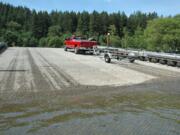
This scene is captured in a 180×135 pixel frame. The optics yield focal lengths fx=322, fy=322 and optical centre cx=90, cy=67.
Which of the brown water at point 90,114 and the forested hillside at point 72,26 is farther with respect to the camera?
the forested hillside at point 72,26

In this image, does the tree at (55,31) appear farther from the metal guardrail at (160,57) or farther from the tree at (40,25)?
the metal guardrail at (160,57)

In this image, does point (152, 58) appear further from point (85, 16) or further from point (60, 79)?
point (85, 16)

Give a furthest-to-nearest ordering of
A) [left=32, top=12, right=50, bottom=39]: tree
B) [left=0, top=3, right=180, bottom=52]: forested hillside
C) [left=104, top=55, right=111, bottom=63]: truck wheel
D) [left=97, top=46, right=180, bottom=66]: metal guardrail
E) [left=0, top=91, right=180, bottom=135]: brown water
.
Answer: [left=32, top=12, right=50, bottom=39]: tree
[left=0, top=3, right=180, bottom=52]: forested hillside
[left=104, top=55, right=111, bottom=63]: truck wheel
[left=97, top=46, right=180, bottom=66]: metal guardrail
[left=0, top=91, right=180, bottom=135]: brown water

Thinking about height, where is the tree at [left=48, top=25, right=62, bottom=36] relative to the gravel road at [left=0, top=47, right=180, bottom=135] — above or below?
above

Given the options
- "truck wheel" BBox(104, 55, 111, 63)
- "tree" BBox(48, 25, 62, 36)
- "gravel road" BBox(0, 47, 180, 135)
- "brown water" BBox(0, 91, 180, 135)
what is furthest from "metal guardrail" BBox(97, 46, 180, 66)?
"tree" BBox(48, 25, 62, 36)

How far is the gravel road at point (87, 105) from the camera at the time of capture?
277 inches

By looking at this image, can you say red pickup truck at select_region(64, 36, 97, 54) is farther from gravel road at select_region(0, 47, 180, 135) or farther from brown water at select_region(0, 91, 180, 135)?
brown water at select_region(0, 91, 180, 135)

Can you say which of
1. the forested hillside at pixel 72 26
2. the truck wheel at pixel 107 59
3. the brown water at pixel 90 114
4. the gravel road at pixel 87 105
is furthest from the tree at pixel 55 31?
the brown water at pixel 90 114

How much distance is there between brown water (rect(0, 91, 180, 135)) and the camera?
689 cm

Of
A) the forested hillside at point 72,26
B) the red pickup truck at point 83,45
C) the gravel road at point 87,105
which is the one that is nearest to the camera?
the gravel road at point 87,105

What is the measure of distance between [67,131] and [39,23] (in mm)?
134479

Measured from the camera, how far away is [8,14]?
161125 millimetres

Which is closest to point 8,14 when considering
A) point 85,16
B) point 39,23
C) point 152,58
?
point 39,23

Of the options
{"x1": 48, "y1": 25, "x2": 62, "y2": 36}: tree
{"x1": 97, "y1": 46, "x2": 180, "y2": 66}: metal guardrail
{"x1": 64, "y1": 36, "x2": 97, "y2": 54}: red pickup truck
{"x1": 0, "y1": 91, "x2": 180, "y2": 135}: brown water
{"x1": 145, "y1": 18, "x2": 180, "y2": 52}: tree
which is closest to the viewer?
{"x1": 0, "y1": 91, "x2": 180, "y2": 135}: brown water
